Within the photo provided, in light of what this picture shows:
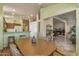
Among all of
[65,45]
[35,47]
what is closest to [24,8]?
[35,47]

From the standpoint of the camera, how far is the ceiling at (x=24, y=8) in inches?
72.7

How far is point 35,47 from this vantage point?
186cm

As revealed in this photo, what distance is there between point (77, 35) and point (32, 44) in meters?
0.56

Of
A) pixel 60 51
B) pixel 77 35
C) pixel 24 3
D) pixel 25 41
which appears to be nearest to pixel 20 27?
pixel 25 41

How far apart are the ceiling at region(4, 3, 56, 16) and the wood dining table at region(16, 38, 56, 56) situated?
13.2 inches

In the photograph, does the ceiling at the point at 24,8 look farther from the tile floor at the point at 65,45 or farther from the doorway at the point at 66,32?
the tile floor at the point at 65,45

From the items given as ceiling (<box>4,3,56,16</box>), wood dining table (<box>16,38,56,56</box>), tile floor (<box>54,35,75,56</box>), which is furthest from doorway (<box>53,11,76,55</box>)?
ceiling (<box>4,3,56,16</box>)

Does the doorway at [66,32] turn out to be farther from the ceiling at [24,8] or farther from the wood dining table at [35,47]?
the ceiling at [24,8]

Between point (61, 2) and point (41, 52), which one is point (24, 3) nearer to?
point (61, 2)

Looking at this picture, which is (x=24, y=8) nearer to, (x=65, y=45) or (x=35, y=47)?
(x=35, y=47)

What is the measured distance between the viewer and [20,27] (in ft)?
6.12

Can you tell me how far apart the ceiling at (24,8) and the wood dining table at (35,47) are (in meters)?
0.34

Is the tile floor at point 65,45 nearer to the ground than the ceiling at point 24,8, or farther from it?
nearer to the ground

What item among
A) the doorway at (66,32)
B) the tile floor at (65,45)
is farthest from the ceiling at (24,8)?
the tile floor at (65,45)
